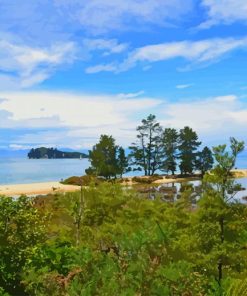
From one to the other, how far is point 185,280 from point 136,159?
63.5m

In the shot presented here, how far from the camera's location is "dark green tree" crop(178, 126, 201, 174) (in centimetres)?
7088

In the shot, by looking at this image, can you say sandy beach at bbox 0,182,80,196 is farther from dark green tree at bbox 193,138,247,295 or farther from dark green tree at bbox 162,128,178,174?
dark green tree at bbox 193,138,247,295

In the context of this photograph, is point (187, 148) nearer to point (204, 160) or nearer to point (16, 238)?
point (204, 160)

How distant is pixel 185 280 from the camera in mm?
6027

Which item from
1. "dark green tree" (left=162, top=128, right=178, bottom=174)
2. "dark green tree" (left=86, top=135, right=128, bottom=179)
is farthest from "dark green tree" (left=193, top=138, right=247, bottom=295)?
"dark green tree" (left=162, top=128, right=178, bottom=174)

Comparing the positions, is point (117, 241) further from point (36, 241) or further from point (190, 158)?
point (190, 158)

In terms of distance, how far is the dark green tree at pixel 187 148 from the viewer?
233ft

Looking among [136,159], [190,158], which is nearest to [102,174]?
[136,159]

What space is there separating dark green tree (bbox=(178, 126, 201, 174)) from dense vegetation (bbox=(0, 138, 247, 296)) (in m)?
57.9

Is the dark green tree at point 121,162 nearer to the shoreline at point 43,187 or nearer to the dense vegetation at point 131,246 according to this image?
the shoreline at point 43,187

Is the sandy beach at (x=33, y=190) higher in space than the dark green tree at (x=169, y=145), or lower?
lower

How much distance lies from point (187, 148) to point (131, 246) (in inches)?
2583

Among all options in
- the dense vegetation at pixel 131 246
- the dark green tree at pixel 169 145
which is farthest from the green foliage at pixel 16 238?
the dark green tree at pixel 169 145

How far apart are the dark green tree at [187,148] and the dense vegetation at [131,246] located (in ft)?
190
